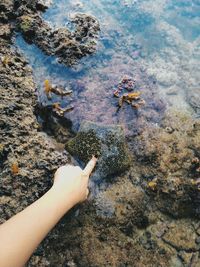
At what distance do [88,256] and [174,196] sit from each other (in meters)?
1.48

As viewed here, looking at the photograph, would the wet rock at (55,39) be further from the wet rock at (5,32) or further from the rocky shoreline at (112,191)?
the rocky shoreline at (112,191)

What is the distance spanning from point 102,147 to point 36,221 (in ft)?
6.15

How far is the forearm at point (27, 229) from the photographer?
194cm

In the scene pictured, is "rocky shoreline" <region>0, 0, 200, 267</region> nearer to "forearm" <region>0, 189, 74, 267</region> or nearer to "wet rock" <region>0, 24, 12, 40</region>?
"wet rock" <region>0, 24, 12, 40</region>

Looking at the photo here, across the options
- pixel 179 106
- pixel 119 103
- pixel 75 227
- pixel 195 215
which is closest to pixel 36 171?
pixel 75 227

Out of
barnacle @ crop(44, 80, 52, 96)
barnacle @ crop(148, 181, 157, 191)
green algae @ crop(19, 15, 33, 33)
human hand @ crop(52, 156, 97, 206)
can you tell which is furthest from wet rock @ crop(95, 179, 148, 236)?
green algae @ crop(19, 15, 33, 33)

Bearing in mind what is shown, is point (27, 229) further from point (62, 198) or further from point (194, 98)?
point (194, 98)

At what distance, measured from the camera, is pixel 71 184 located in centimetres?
269

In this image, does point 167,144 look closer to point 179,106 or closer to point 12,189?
point 179,106

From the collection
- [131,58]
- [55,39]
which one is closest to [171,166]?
[131,58]

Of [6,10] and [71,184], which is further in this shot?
[6,10]

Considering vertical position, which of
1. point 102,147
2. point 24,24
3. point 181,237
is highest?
point 24,24

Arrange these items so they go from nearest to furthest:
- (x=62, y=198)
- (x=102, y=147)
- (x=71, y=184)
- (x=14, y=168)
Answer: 1. (x=62, y=198)
2. (x=71, y=184)
3. (x=14, y=168)
4. (x=102, y=147)

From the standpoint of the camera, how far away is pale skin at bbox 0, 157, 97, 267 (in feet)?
→ 6.43
